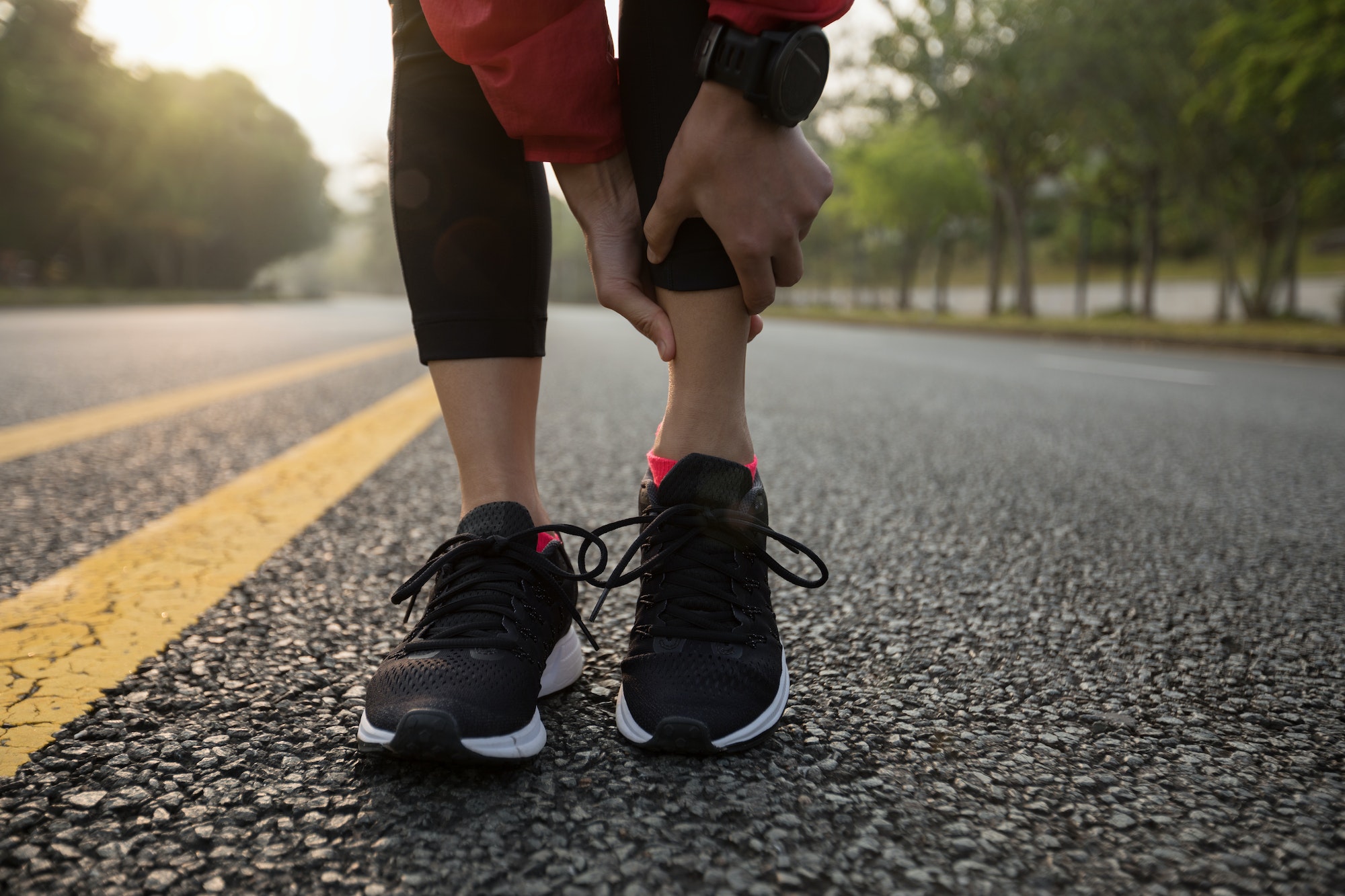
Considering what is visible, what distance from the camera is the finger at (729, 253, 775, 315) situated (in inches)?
36.4

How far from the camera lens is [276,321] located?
12344mm

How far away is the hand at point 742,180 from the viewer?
902 mm

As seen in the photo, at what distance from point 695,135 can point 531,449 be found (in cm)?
47

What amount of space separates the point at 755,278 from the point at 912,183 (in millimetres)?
29707

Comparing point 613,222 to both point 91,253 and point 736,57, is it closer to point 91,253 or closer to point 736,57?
point 736,57

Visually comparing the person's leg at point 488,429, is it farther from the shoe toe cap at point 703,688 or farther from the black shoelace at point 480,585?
the shoe toe cap at point 703,688

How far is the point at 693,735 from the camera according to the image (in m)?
0.85

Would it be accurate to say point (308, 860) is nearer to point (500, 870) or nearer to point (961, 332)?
point (500, 870)

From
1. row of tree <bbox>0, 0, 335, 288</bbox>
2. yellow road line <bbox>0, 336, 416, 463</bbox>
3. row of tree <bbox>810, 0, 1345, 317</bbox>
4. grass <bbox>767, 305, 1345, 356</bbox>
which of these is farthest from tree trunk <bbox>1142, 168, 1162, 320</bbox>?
row of tree <bbox>0, 0, 335, 288</bbox>

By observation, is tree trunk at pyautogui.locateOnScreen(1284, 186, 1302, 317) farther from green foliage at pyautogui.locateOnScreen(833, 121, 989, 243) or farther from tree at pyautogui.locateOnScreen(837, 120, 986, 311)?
green foliage at pyautogui.locateOnScreen(833, 121, 989, 243)

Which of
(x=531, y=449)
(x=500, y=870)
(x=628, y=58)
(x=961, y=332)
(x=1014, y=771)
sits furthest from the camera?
(x=961, y=332)

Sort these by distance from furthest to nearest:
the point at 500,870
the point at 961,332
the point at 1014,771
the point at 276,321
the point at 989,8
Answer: the point at 989,8
the point at 961,332
the point at 276,321
the point at 1014,771
the point at 500,870

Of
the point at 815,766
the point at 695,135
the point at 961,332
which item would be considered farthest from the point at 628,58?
the point at 961,332

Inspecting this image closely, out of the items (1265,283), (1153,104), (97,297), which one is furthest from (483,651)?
(97,297)
